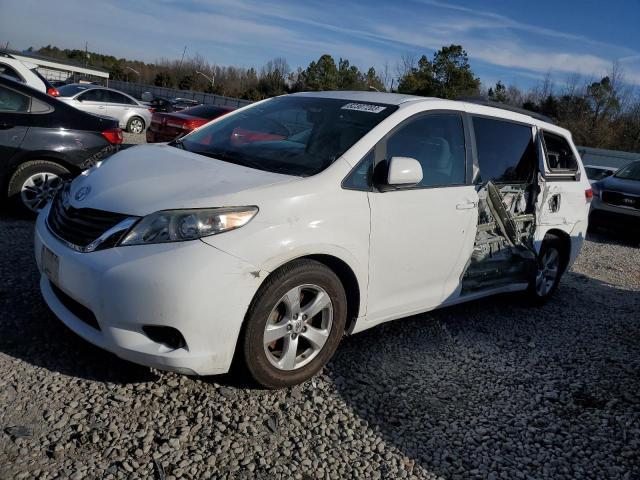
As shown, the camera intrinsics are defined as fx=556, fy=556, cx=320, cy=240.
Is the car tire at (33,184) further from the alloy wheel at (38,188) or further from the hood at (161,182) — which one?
the hood at (161,182)

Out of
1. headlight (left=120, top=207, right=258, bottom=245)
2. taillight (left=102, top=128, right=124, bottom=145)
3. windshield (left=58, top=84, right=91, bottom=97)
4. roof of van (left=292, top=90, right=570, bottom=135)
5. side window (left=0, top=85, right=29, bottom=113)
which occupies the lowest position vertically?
headlight (left=120, top=207, right=258, bottom=245)

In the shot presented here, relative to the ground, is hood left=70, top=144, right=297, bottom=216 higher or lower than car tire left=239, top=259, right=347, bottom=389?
higher

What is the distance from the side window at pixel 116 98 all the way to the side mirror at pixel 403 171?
16.6 metres

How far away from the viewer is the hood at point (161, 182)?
112 inches

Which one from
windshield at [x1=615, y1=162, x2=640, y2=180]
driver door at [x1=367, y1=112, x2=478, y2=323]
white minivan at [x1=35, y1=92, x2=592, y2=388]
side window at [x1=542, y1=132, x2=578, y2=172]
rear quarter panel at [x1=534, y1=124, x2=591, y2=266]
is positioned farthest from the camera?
windshield at [x1=615, y1=162, x2=640, y2=180]

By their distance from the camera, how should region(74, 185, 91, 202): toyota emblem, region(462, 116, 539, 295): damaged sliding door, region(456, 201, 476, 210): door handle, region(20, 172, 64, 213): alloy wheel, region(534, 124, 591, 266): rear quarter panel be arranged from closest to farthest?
1. region(74, 185, 91, 202): toyota emblem
2. region(456, 201, 476, 210): door handle
3. region(462, 116, 539, 295): damaged sliding door
4. region(534, 124, 591, 266): rear quarter panel
5. region(20, 172, 64, 213): alloy wheel

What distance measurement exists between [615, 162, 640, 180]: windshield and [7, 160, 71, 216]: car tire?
10.4m

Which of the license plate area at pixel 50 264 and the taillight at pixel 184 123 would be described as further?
the taillight at pixel 184 123

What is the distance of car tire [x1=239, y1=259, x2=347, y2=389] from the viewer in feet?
9.50

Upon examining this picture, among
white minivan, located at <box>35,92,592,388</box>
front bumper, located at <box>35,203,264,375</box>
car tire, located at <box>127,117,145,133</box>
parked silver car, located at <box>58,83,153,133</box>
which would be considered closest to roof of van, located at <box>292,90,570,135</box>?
white minivan, located at <box>35,92,592,388</box>

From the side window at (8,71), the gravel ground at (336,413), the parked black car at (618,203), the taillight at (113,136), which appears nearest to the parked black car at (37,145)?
the taillight at (113,136)

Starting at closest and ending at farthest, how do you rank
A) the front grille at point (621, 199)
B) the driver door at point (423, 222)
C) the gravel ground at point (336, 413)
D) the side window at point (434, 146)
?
the gravel ground at point (336, 413) → the driver door at point (423, 222) → the side window at point (434, 146) → the front grille at point (621, 199)

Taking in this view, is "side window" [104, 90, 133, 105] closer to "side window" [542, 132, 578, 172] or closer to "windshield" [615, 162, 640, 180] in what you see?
"windshield" [615, 162, 640, 180]

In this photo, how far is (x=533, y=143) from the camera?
194 inches
